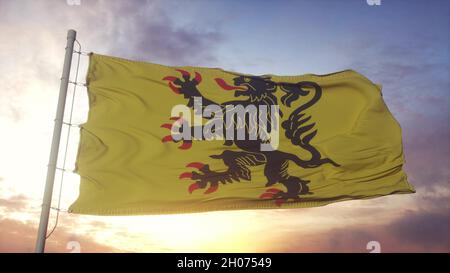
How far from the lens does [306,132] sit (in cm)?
1106

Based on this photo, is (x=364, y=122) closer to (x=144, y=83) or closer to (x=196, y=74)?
(x=196, y=74)

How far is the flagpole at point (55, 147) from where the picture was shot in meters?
7.95

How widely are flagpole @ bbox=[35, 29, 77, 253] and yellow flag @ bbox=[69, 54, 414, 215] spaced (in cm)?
64

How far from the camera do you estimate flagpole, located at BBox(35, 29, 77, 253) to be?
7945 mm

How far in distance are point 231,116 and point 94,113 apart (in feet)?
9.98

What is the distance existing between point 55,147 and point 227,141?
3.76 metres

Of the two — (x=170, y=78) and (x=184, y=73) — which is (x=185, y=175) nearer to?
(x=170, y=78)

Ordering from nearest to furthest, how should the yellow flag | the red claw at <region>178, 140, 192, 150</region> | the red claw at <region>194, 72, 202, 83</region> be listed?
the yellow flag → the red claw at <region>178, 140, 192, 150</region> → the red claw at <region>194, 72, 202, 83</region>

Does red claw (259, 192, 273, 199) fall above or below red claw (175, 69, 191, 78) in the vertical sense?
below

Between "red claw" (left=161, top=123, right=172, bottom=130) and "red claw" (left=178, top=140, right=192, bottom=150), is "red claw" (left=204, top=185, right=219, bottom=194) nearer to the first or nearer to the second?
"red claw" (left=178, top=140, right=192, bottom=150)

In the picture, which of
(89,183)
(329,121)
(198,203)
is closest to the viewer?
(89,183)

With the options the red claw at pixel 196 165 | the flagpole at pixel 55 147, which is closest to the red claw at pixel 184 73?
the red claw at pixel 196 165

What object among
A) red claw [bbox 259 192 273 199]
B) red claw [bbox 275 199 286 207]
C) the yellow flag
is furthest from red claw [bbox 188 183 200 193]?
red claw [bbox 275 199 286 207]

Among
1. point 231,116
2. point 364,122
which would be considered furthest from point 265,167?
point 364,122
